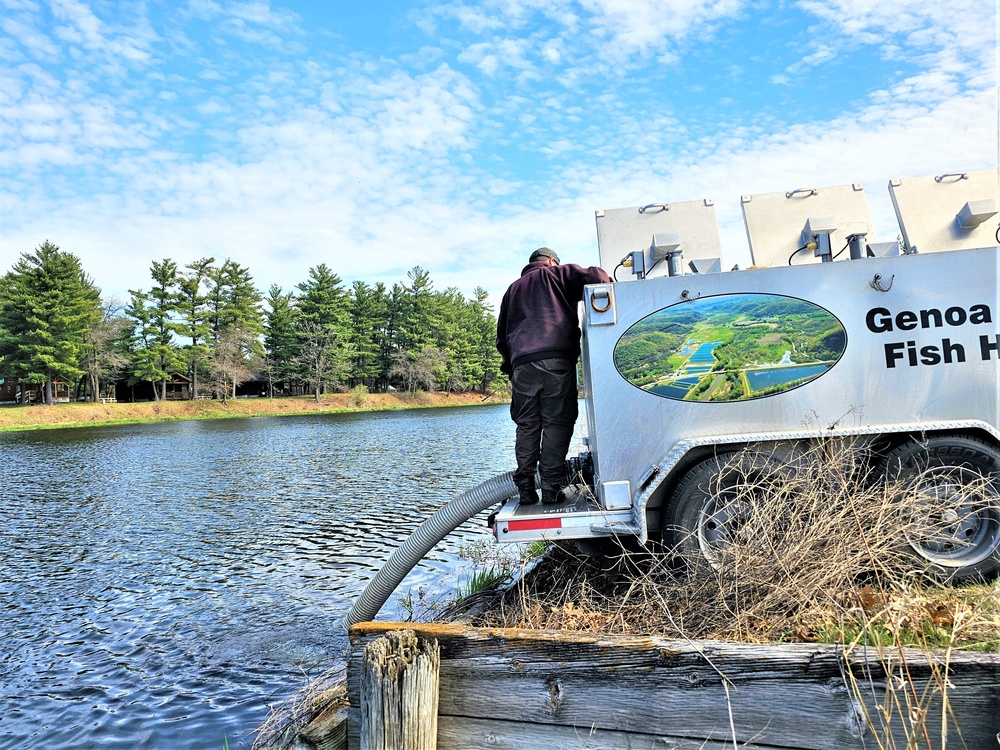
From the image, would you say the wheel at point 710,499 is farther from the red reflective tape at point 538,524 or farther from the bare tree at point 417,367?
the bare tree at point 417,367

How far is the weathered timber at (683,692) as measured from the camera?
2119 millimetres

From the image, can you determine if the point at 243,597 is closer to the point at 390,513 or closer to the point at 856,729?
the point at 390,513

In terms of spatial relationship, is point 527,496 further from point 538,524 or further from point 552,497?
point 538,524

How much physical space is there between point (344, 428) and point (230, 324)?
33611 millimetres

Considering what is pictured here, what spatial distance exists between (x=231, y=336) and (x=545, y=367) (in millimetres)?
66647

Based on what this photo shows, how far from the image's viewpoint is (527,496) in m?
4.95

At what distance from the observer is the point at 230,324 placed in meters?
67.0

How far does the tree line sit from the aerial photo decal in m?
61.3

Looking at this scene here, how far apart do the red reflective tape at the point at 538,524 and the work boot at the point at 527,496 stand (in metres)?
0.50

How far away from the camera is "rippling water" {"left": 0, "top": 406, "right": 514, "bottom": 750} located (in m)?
5.66

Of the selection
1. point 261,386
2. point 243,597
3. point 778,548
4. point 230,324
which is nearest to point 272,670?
point 243,597

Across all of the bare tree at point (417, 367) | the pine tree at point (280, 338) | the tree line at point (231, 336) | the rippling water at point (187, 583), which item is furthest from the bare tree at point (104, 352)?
the rippling water at point (187, 583)

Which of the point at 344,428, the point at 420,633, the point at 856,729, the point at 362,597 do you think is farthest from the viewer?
the point at 344,428

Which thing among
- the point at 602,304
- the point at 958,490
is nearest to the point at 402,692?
the point at 602,304
